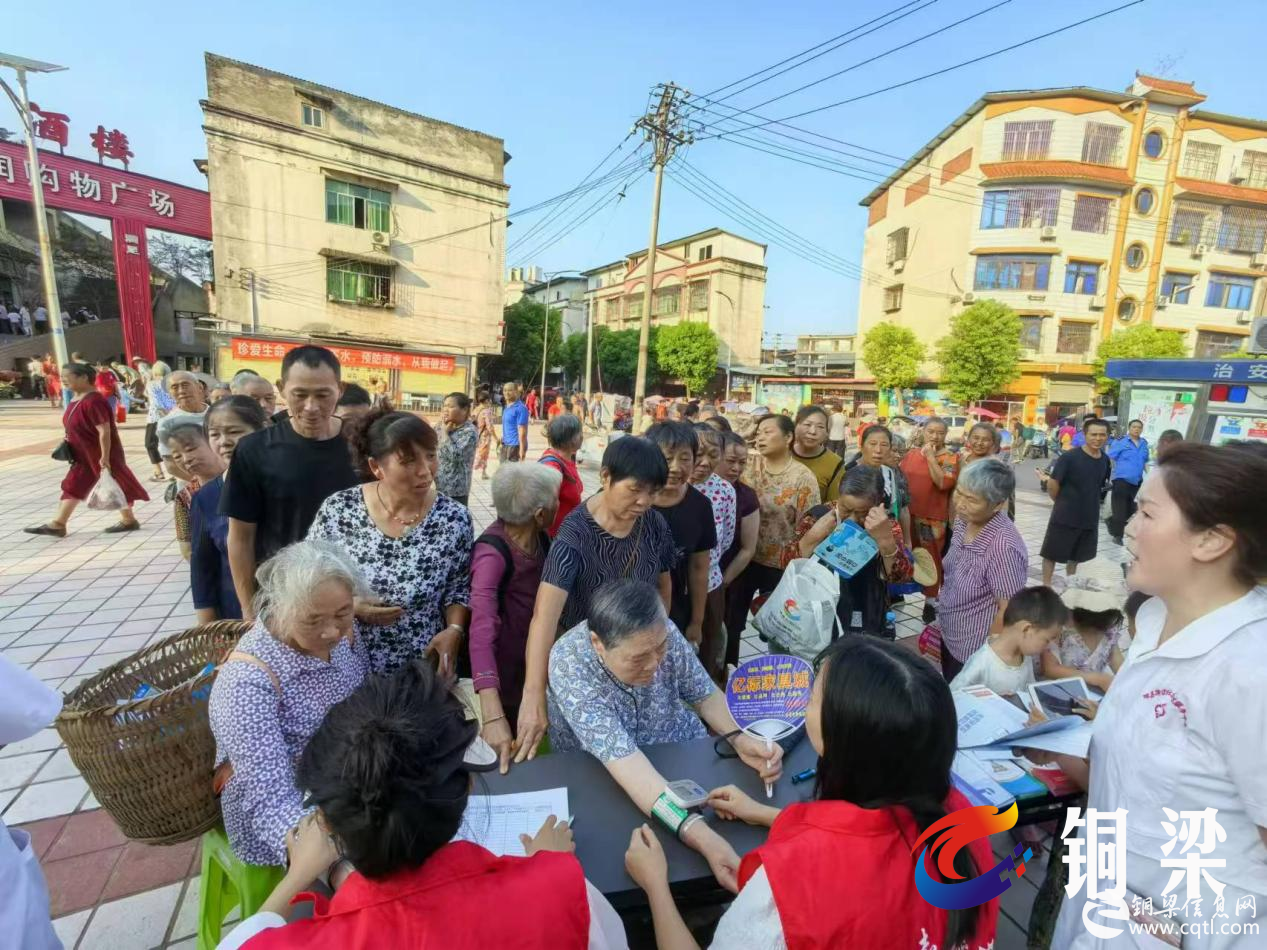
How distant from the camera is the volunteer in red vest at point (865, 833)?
3.24ft

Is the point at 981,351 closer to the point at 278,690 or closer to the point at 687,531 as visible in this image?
the point at 687,531

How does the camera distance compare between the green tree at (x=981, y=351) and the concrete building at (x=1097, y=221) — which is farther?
the concrete building at (x=1097, y=221)

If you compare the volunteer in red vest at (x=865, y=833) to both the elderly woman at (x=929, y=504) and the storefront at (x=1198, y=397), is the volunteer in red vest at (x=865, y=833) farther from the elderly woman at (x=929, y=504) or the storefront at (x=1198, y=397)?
the storefront at (x=1198, y=397)

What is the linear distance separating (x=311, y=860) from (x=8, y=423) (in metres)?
19.6

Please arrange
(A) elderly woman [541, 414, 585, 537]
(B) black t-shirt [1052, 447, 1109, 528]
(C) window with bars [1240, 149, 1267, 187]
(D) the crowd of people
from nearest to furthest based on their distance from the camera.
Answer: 1. (D) the crowd of people
2. (A) elderly woman [541, 414, 585, 537]
3. (B) black t-shirt [1052, 447, 1109, 528]
4. (C) window with bars [1240, 149, 1267, 187]

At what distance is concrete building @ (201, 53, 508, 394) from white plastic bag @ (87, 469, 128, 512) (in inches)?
607

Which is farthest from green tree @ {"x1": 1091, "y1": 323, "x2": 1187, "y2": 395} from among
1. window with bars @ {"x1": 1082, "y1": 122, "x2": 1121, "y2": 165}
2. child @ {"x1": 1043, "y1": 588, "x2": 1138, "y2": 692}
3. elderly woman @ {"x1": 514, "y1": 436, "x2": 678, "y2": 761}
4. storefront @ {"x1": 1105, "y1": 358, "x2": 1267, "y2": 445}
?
elderly woman @ {"x1": 514, "y1": 436, "x2": 678, "y2": 761}

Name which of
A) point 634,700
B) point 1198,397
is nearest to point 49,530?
point 634,700

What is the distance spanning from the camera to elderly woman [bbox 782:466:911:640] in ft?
9.73

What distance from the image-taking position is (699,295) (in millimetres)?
40406

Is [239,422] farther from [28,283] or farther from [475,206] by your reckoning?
[28,283]

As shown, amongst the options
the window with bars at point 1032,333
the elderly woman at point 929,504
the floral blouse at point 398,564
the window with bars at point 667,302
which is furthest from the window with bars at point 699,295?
the floral blouse at point 398,564

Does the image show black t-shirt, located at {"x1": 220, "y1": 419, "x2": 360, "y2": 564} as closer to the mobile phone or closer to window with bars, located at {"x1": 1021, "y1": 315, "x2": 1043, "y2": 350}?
the mobile phone

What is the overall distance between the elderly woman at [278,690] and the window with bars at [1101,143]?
1382 inches
